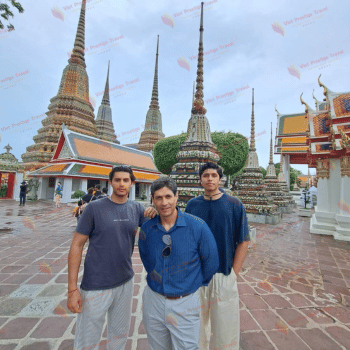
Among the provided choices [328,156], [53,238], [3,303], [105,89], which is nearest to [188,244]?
[3,303]

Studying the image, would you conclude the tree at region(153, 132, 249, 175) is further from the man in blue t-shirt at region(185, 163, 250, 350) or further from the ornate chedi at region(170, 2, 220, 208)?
the man in blue t-shirt at region(185, 163, 250, 350)

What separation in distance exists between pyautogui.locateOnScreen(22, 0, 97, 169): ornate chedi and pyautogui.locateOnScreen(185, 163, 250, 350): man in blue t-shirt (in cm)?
2205

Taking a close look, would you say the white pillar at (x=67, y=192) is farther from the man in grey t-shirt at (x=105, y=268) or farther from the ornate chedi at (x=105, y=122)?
the ornate chedi at (x=105, y=122)

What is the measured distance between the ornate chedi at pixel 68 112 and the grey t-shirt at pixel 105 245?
Result: 21700 millimetres

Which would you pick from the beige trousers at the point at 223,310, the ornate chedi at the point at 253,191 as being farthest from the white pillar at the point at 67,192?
the beige trousers at the point at 223,310

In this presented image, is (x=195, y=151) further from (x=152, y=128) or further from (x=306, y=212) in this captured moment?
(x=152, y=128)

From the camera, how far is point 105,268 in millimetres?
1630

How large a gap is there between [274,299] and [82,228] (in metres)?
3.09

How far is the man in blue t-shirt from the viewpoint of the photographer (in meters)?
1.71

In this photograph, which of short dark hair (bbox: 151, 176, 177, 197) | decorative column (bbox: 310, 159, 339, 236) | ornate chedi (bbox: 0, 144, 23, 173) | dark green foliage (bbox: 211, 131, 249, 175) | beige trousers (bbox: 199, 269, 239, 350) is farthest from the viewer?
dark green foliage (bbox: 211, 131, 249, 175)

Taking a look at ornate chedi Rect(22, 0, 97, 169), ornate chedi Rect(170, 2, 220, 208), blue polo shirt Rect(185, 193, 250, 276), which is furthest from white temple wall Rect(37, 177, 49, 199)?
blue polo shirt Rect(185, 193, 250, 276)

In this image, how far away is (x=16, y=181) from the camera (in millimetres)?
17719

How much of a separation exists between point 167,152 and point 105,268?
2133 cm

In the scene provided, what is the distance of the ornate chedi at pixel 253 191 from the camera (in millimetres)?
9641
